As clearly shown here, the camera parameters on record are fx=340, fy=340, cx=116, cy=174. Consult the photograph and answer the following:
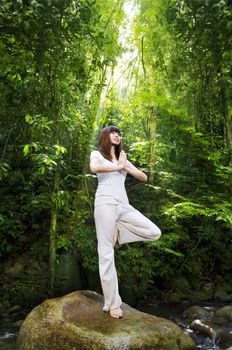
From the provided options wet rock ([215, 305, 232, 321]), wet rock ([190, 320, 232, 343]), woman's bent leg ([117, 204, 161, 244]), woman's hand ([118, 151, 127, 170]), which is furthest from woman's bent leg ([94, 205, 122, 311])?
wet rock ([215, 305, 232, 321])

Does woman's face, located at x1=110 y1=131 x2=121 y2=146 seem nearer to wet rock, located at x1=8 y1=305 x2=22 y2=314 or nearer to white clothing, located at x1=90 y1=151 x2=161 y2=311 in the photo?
white clothing, located at x1=90 y1=151 x2=161 y2=311

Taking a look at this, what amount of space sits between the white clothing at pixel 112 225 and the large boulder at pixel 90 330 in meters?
0.28

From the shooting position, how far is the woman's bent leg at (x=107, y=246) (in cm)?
386

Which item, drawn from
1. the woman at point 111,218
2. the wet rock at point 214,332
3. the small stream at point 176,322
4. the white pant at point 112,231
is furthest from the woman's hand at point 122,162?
the wet rock at point 214,332

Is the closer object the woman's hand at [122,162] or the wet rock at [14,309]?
the woman's hand at [122,162]

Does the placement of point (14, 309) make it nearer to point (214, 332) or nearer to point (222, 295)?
point (214, 332)

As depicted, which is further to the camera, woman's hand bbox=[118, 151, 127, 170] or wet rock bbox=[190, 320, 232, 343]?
wet rock bbox=[190, 320, 232, 343]

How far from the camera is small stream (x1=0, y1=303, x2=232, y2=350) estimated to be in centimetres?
460

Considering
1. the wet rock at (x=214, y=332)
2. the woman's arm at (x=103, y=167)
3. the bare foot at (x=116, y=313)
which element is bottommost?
the wet rock at (x=214, y=332)

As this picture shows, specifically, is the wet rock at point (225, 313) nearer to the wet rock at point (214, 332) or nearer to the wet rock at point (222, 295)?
the wet rock at point (214, 332)

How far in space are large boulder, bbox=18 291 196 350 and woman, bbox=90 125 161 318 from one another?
0.23 metres

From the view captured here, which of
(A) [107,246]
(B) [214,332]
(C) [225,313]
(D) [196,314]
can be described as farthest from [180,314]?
(A) [107,246]

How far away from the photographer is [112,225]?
3910 mm

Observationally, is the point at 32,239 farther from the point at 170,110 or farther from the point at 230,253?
the point at 230,253
